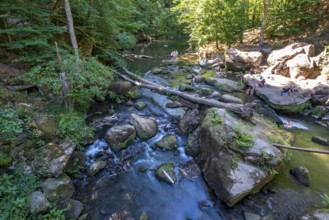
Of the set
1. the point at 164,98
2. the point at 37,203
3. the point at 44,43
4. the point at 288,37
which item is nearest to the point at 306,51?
the point at 288,37

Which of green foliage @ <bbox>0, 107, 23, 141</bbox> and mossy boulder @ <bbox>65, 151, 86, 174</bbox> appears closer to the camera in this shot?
green foliage @ <bbox>0, 107, 23, 141</bbox>

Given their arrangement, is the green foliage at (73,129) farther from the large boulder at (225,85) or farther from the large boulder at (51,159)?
the large boulder at (225,85)

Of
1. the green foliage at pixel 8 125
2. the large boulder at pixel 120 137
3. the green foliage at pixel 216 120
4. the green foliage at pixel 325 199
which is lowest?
the green foliage at pixel 325 199

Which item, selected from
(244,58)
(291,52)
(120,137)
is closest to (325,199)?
(120,137)

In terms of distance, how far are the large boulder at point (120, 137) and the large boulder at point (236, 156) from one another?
2344 mm

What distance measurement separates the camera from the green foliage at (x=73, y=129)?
18.8ft

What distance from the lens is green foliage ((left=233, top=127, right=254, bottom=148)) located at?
4.97 metres

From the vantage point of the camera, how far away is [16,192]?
403 centimetres

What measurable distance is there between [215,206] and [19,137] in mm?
5157

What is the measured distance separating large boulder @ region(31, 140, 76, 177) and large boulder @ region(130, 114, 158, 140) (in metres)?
2.26

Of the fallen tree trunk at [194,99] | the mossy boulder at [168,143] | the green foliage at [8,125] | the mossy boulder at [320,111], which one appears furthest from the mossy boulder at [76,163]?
the mossy boulder at [320,111]

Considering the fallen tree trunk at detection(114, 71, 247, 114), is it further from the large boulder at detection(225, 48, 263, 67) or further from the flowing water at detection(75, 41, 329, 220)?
the large boulder at detection(225, 48, 263, 67)

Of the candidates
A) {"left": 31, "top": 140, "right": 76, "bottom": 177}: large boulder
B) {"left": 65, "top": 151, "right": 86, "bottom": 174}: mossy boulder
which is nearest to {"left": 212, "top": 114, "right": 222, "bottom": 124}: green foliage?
{"left": 65, "top": 151, "right": 86, "bottom": 174}: mossy boulder

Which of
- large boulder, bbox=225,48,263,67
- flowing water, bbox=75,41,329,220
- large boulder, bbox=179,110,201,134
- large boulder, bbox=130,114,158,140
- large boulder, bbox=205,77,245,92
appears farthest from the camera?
large boulder, bbox=225,48,263,67
